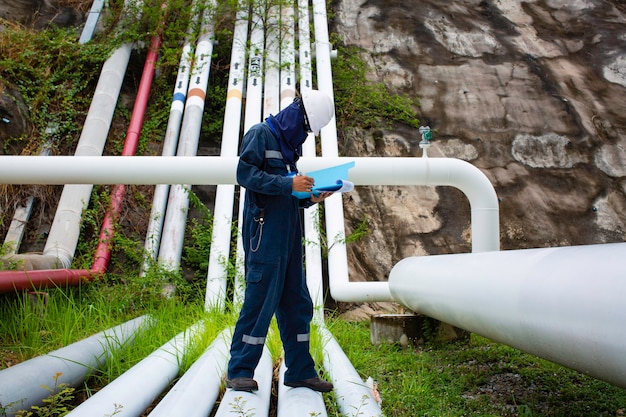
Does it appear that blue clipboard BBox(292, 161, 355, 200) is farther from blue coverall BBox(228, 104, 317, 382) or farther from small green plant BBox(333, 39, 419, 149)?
small green plant BBox(333, 39, 419, 149)

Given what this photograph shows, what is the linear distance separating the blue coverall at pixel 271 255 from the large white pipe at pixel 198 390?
0.39ft

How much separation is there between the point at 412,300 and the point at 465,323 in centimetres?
73

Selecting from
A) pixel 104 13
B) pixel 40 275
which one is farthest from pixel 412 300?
pixel 104 13

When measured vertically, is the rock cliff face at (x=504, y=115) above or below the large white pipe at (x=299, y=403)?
above

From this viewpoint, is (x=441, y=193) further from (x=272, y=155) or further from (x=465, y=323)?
(x=272, y=155)

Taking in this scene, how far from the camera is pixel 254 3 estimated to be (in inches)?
257

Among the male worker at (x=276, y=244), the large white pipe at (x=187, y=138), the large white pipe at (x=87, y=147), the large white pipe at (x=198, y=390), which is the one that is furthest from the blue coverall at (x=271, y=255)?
the large white pipe at (x=87, y=147)

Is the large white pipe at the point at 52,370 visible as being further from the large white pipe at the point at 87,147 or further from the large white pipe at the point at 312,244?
the large white pipe at the point at 87,147

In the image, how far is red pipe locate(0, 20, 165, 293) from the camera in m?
3.24

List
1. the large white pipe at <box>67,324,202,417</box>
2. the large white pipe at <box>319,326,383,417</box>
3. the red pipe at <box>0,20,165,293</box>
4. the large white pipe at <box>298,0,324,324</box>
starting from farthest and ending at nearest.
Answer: the large white pipe at <box>298,0,324,324</box> → the red pipe at <box>0,20,165,293</box> → the large white pipe at <box>319,326,383,417</box> → the large white pipe at <box>67,324,202,417</box>

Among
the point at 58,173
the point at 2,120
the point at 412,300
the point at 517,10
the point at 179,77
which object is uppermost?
the point at 517,10

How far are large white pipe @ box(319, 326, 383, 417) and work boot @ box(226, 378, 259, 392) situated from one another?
14.6 inches

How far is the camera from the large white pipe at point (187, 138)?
475 centimetres

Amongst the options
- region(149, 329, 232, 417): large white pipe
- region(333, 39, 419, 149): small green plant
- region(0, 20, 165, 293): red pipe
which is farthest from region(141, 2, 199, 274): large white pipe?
region(149, 329, 232, 417): large white pipe
